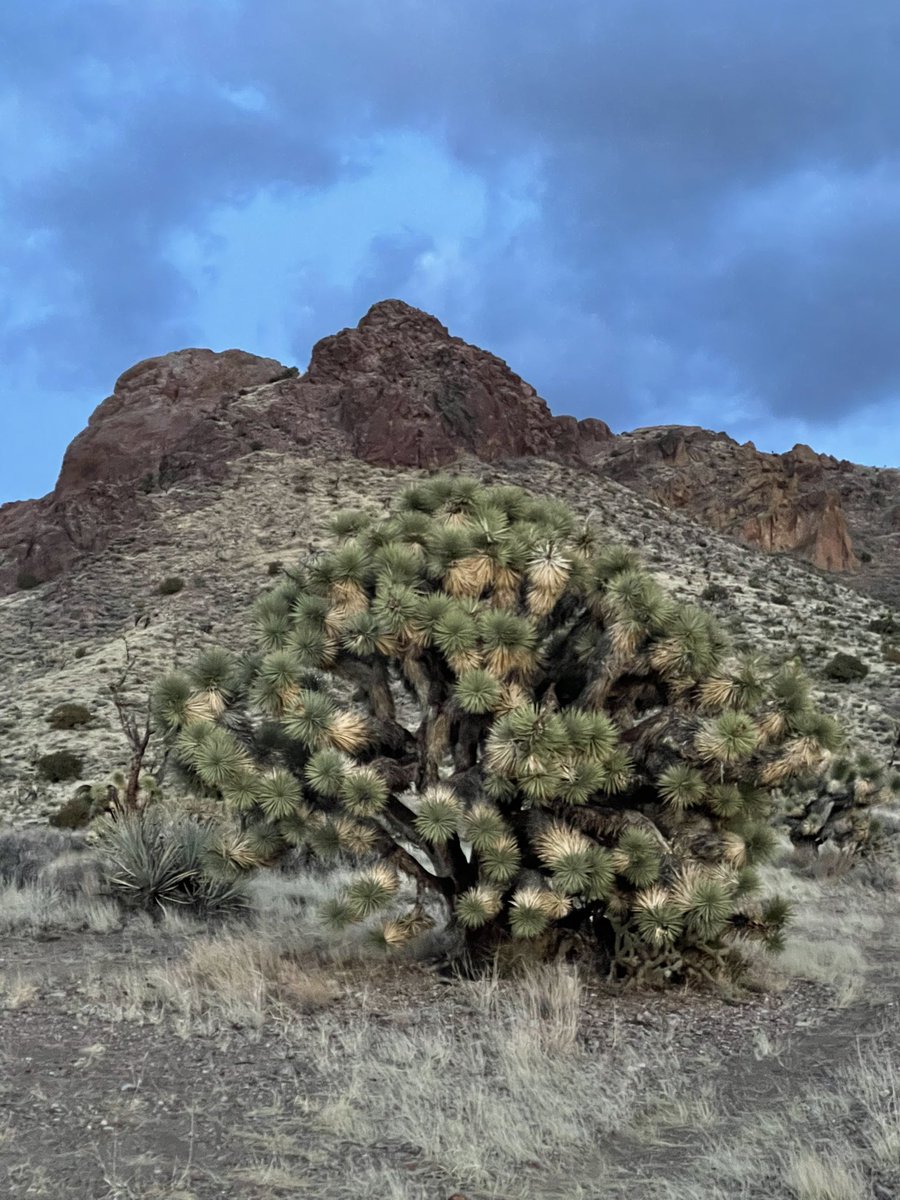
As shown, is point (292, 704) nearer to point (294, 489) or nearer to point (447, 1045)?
point (447, 1045)

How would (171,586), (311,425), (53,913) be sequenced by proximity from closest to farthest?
(53,913) < (171,586) < (311,425)

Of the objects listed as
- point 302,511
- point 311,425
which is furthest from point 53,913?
point 311,425

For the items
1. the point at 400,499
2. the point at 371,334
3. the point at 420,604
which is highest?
the point at 371,334

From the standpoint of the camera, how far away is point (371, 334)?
185 feet

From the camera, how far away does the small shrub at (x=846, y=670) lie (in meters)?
31.7

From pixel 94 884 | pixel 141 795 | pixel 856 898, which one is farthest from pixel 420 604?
pixel 141 795

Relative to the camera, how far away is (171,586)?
130 ft

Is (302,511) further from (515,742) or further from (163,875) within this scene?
(515,742)

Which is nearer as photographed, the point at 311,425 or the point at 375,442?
the point at 375,442

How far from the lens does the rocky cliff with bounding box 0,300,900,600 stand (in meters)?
49.6

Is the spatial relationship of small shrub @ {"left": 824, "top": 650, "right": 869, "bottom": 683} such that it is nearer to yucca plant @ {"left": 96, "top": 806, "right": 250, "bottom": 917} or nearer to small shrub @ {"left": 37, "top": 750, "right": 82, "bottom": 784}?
small shrub @ {"left": 37, "top": 750, "right": 82, "bottom": 784}

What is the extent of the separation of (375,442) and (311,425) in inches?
168

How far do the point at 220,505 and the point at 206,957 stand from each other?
126ft

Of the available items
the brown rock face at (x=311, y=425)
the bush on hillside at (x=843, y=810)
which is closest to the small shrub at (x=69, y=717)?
the brown rock face at (x=311, y=425)
